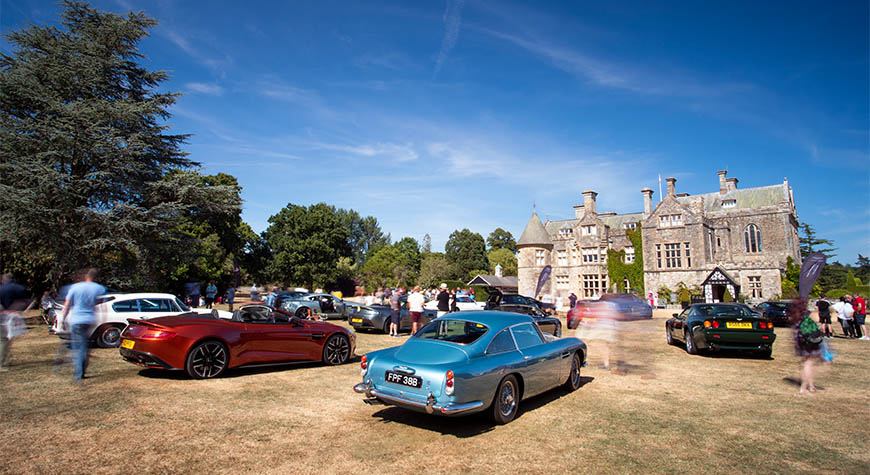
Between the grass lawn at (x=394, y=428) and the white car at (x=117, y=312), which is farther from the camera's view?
the white car at (x=117, y=312)

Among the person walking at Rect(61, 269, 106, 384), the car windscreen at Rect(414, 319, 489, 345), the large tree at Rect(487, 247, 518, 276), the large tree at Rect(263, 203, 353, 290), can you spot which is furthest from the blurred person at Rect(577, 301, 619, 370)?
the large tree at Rect(487, 247, 518, 276)

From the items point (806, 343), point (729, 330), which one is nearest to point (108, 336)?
point (806, 343)

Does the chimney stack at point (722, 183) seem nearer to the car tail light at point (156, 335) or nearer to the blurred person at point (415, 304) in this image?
the blurred person at point (415, 304)

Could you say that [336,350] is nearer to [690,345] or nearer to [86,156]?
[690,345]

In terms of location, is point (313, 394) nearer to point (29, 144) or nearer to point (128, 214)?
point (128, 214)

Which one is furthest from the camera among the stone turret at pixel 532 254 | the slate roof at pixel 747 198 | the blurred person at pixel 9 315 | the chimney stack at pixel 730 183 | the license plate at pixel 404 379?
the stone turret at pixel 532 254

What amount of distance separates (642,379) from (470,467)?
19.9 feet

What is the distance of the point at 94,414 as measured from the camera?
5.88 metres

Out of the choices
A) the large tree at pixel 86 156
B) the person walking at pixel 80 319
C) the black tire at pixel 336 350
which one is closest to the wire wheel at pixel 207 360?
the person walking at pixel 80 319

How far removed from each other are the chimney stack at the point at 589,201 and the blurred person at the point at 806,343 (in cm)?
4282

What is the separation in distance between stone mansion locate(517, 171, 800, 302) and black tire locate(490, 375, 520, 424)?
37272 mm

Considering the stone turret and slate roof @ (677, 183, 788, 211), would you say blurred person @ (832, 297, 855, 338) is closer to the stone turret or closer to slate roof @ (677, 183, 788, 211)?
slate roof @ (677, 183, 788, 211)

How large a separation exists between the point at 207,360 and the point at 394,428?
14.3 ft

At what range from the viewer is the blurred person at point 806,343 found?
309 inches
